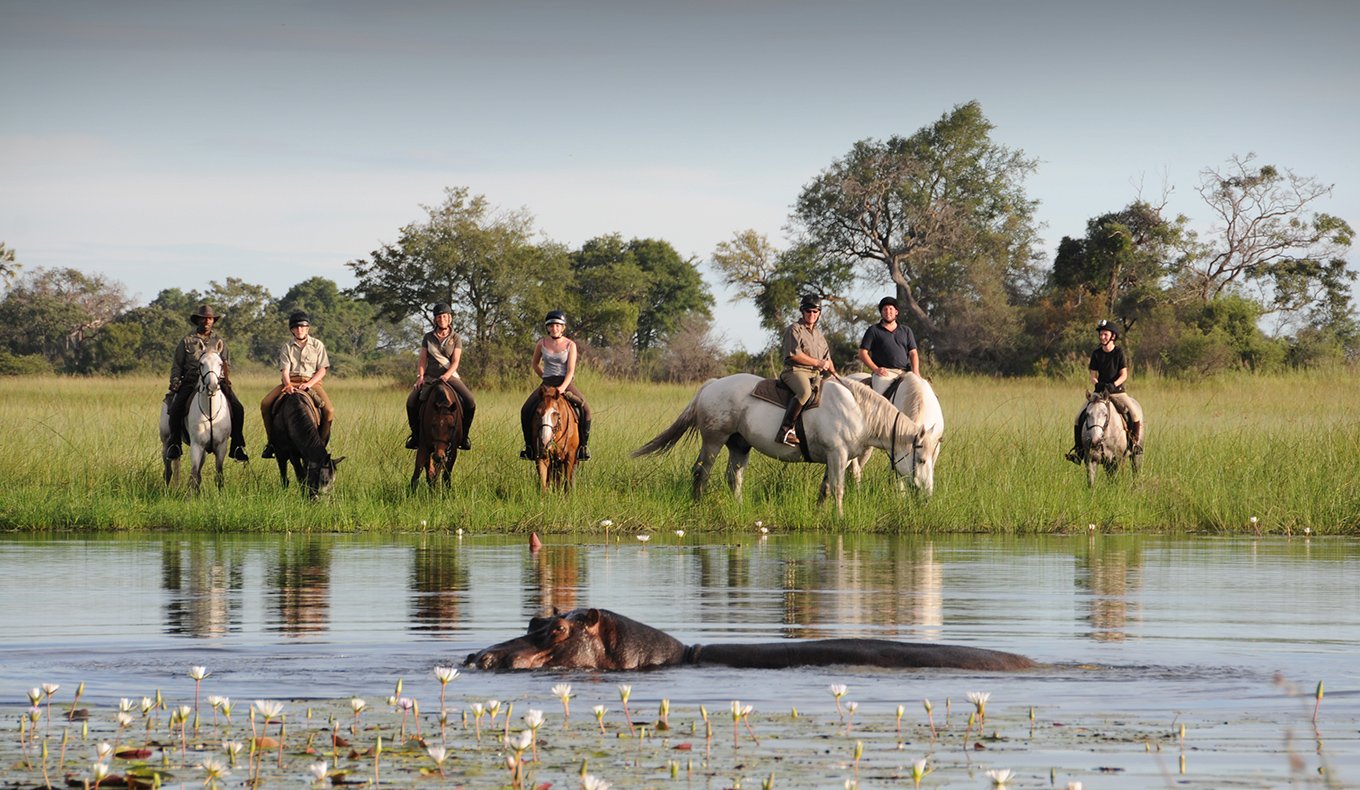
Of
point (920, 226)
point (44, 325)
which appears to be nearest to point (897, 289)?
point (920, 226)

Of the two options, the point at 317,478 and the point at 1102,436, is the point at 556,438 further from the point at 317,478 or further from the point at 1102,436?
the point at 1102,436

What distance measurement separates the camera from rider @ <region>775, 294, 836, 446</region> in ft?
48.8

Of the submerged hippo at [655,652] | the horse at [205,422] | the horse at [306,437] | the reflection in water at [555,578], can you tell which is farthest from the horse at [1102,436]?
the submerged hippo at [655,652]

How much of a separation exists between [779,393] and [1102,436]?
10.8 feet

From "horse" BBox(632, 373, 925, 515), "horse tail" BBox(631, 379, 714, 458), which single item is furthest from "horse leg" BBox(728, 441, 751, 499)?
"horse tail" BBox(631, 379, 714, 458)

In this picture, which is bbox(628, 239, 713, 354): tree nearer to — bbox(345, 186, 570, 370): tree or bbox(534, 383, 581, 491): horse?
bbox(345, 186, 570, 370): tree

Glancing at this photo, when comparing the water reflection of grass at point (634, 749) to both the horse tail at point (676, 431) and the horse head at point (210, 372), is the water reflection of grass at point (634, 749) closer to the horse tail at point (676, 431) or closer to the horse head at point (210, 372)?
the horse head at point (210, 372)

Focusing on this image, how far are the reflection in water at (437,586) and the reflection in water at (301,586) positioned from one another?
484mm

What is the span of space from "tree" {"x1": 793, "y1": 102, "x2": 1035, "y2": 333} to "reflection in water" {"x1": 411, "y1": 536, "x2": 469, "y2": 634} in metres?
40.8

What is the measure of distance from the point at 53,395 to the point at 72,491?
1878 centimetres

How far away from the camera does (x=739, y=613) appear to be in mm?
8805

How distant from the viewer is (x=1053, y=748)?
17.7ft

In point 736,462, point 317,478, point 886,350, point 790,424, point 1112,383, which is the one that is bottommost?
point 317,478

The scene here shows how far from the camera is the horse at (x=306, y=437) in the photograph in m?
15.0
